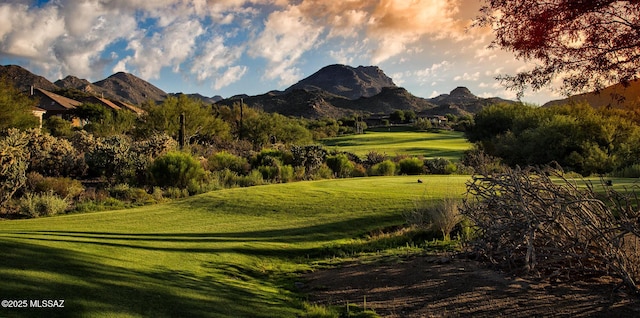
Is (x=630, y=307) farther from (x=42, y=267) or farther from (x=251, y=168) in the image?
(x=251, y=168)

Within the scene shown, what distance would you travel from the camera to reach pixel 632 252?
6.30 metres

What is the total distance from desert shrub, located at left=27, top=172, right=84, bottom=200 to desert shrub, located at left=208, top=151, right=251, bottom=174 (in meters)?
8.25

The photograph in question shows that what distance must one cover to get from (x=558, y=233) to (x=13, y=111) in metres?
44.4

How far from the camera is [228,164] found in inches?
1065

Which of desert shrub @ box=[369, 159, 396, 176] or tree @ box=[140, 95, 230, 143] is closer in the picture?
desert shrub @ box=[369, 159, 396, 176]

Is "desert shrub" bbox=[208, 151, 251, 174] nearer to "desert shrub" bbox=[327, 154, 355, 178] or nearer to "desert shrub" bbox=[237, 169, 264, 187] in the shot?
"desert shrub" bbox=[237, 169, 264, 187]

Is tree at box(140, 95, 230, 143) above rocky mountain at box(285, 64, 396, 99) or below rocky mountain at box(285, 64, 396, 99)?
below

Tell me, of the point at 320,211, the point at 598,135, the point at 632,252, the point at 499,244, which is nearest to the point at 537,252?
the point at 499,244

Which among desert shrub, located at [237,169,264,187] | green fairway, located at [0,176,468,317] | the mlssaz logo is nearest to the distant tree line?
desert shrub, located at [237,169,264,187]

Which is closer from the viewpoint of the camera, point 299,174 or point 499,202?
point 499,202

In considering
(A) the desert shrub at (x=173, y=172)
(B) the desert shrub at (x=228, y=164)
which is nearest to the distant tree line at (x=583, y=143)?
(B) the desert shrub at (x=228, y=164)

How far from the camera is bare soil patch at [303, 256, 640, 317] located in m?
5.37

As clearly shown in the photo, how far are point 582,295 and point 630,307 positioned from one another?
50cm

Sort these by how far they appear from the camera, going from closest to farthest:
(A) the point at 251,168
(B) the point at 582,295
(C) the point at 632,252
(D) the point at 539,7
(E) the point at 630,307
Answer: (E) the point at 630,307 < (B) the point at 582,295 < (C) the point at 632,252 < (D) the point at 539,7 < (A) the point at 251,168
